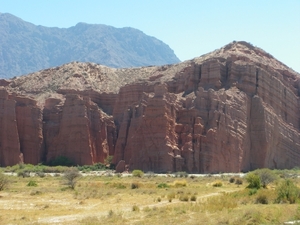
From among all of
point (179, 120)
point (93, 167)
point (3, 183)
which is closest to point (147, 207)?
point (3, 183)

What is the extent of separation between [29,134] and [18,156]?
578 cm

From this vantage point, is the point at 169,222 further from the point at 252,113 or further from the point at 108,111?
the point at 108,111

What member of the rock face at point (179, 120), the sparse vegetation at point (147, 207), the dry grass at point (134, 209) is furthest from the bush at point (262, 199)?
the rock face at point (179, 120)

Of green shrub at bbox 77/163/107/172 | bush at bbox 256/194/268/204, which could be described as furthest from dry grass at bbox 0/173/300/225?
green shrub at bbox 77/163/107/172

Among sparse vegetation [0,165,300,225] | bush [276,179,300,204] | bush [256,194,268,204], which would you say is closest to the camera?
sparse vegetation [0,165,300,225]

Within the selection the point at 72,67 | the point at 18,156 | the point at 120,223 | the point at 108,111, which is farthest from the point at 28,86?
the point at 120,223

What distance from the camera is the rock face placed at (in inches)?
3130

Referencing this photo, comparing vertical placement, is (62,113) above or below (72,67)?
below

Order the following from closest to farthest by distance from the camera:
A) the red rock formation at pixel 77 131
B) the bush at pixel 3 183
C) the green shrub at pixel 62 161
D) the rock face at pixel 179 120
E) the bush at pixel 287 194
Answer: the bush at pixel 287 194, the bush at pixel 3 183, the rock face at pixel 179 120, the green shrub at pixel 62 161, the red rock formation at pixel 77 131

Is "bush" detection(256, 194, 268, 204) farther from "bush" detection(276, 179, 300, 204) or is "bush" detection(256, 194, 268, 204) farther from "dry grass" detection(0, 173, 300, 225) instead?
"bush" detection(276, 179, 300, 204)

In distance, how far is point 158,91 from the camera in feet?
267

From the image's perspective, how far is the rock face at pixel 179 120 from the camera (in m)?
79.5

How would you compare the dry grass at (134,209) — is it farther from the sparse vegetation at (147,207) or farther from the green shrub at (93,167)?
the green shrub at (93,167)

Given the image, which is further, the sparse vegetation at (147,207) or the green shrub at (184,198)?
the green shrub at (184,198)
